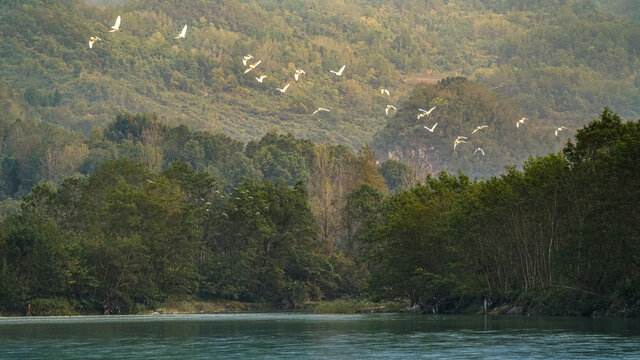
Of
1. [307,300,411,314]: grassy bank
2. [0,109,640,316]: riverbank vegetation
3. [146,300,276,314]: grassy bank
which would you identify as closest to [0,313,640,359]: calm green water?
[0,109,640,316]: riverbank vegetation

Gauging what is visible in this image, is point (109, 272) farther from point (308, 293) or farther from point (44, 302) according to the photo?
point (308, 293)

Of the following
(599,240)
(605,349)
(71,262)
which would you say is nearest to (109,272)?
(71,262)

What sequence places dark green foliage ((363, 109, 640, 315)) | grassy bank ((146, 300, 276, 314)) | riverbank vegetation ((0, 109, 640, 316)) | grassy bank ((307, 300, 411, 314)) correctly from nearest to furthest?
dark green foliage ((363, 109, 640, 315)), riverbank vegetation ((0, 109, 640, 316)), grassy bank ((307, 300, 411, 314)), grassy bank ((146, 300, 276, 314))

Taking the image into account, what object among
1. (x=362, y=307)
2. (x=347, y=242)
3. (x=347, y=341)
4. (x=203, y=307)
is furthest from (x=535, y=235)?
(x=347, y=242)

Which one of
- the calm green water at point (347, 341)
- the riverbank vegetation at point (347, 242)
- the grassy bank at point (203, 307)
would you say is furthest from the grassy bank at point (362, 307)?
the calm green water at point (347, 341)

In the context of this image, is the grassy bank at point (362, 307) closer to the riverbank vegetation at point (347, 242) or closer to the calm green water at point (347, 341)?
the riverbank vegetation at point (347, 242)

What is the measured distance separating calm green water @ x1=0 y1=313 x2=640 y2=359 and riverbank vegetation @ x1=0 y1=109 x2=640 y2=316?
9.81 metres

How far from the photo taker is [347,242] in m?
155

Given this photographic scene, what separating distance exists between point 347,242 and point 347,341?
103 metres

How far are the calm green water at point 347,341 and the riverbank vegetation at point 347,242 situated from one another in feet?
32.2

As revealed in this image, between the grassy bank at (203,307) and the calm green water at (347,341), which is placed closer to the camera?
the calm green water at (347,341)

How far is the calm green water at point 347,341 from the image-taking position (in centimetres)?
4294

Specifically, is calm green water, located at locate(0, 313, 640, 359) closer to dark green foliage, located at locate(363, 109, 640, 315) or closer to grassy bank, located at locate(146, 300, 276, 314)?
dark green foliage, located at locate(363, 109, 640, 315)

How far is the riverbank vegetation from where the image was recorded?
7225cm
